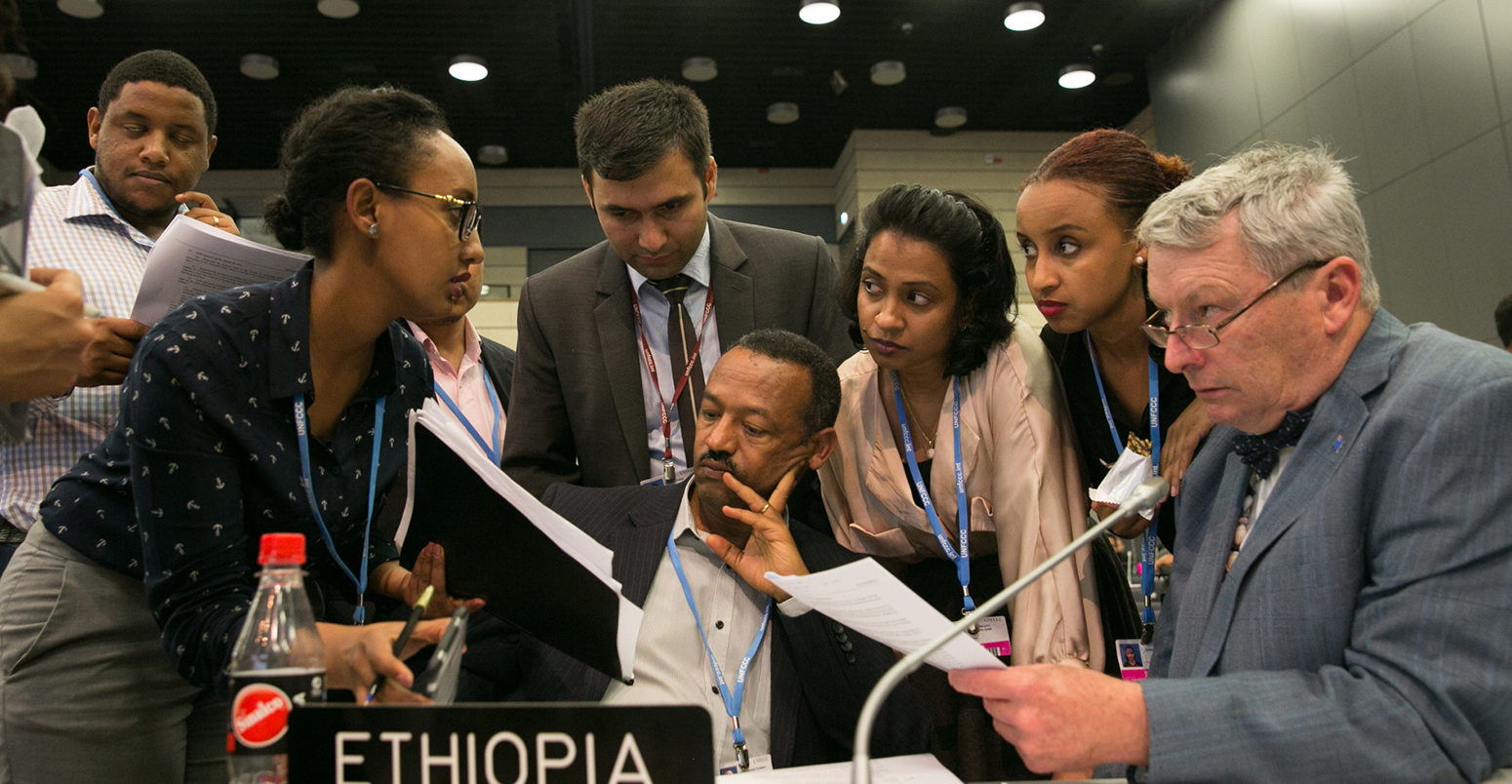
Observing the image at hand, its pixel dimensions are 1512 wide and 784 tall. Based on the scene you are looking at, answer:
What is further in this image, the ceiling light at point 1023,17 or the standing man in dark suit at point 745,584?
the ceiling light at point 1023,17

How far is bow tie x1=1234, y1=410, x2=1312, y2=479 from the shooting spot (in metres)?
1.42

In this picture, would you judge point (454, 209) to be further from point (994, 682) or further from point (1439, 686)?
point (1439, 686)

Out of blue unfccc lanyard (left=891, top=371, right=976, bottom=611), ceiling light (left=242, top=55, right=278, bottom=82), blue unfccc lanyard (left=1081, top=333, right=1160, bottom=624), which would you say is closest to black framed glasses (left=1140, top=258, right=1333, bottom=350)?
blue unfccc lanyard (left=1081, top=333, right=1160, bottom=624)

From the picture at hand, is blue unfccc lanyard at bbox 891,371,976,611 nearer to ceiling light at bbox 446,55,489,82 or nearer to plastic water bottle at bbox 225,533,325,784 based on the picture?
plastic water bottle at bbox 225,533,325,784

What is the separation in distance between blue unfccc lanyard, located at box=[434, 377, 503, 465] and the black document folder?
1.27m

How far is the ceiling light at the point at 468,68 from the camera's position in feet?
25.7

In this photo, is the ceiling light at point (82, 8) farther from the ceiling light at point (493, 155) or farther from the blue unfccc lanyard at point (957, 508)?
the blue unfccc lanyard at point (957, 508)

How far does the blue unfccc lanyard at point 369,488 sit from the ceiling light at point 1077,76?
7.60m

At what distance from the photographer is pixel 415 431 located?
147 centimetres

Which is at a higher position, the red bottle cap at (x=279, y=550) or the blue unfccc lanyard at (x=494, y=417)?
the blue unfccc lanyard at (x=494, y=417)

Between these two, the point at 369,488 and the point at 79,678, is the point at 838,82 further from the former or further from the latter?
the point at 79,678

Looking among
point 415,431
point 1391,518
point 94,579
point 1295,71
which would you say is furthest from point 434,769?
point 1295,71

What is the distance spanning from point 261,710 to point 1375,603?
1239 millimetres

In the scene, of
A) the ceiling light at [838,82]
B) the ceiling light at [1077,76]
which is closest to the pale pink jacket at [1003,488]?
the ceiling light at [838,82]
